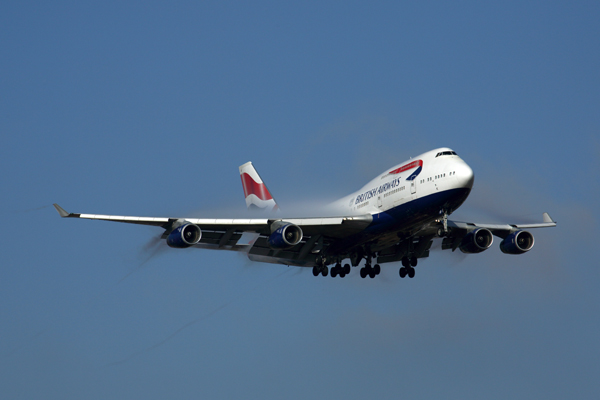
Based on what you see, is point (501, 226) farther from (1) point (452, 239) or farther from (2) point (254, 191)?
(2) point (254, 191)

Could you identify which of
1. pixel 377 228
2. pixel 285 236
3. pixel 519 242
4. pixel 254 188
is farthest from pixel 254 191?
pixel 519 242

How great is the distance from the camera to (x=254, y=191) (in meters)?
65.3

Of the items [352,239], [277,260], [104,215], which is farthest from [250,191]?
[104,215]

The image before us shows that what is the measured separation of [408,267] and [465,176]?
11.9m

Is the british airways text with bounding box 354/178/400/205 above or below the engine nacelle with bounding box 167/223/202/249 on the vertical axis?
above

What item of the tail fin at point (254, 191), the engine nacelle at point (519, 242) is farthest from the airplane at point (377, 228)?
the tail fin at point (254, 191)

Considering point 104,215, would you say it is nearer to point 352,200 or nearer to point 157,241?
point 157,241

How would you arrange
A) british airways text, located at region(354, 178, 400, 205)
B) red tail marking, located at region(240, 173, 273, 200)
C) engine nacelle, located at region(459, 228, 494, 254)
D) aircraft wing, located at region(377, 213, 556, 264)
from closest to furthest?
british airways text, located at region(354, 178, 400, 205), engine nacelle, located at region(459, 228, 494, 254), aircraft wing, located at region(377, 213, 556, 264), red tail marking, located at region(240, 173, 273, 200)

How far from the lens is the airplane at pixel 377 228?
44719mm

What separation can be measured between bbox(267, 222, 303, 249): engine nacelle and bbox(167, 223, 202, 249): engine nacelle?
14.7ft

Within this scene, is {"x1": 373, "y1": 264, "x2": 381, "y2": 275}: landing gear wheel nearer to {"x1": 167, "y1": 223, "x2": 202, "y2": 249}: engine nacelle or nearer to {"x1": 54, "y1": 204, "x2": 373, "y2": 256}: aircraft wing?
{"x1": 54, "y1": 204, "x2": 373, "y2": 256}: aircraft wing

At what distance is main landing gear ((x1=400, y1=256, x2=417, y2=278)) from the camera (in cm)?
5384

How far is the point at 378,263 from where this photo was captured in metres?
56.4

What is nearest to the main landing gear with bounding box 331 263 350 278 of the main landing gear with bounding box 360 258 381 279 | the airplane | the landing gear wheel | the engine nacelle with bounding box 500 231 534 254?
the airplane
